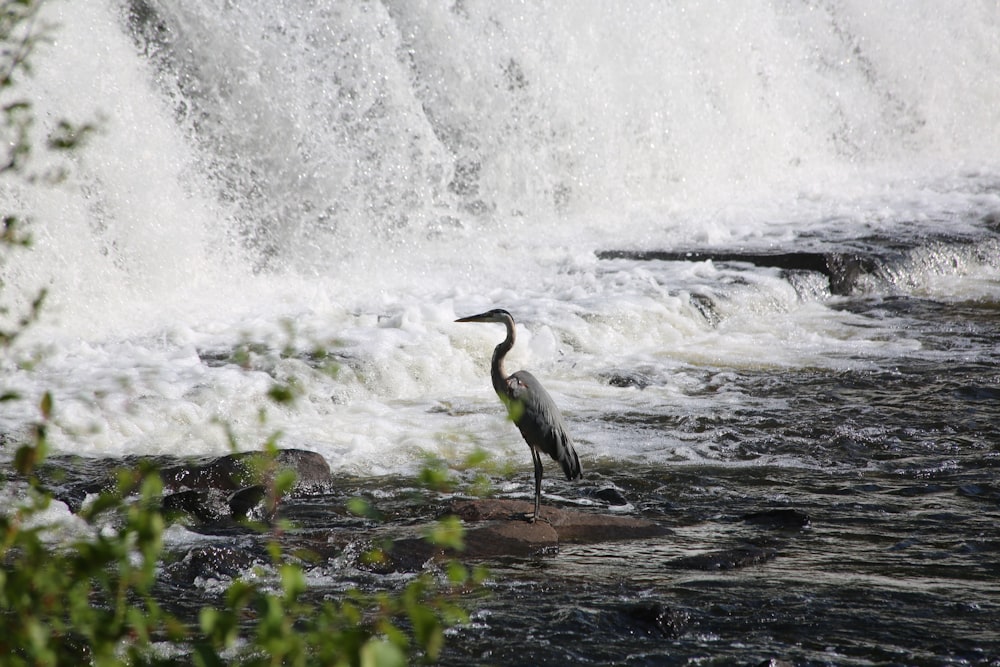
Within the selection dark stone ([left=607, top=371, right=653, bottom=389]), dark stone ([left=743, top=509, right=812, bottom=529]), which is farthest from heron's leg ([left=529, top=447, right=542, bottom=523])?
dark stone ([left=607, top=371, right=653, bottom=389])

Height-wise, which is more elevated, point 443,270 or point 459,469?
point 443,270

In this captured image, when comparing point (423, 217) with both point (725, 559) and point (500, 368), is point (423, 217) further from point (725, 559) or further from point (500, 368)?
point (725, 559)

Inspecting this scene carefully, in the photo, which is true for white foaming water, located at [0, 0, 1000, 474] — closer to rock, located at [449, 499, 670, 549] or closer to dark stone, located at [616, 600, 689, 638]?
rock, located at [449, 499, 670, 549]

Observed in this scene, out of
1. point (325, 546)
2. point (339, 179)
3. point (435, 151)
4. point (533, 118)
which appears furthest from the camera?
point (533, 118)

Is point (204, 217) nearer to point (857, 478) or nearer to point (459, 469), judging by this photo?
point (459, 469)

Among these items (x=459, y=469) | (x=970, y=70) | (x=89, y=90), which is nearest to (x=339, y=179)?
(x=89, y=90)

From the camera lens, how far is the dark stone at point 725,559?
469 centimetres

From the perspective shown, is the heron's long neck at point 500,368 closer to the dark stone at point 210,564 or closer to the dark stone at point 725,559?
the dark stone at point 725,559

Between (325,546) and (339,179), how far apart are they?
798 cm

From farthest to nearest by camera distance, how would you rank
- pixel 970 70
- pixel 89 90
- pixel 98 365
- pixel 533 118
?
pixel 970 70 → pixel 533 118 → pixel 89 90 → pixel 98 365

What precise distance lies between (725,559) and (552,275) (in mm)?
6410

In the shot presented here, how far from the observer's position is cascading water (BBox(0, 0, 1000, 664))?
18.5 ft

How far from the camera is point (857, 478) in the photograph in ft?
19.9

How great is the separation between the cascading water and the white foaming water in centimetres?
4
